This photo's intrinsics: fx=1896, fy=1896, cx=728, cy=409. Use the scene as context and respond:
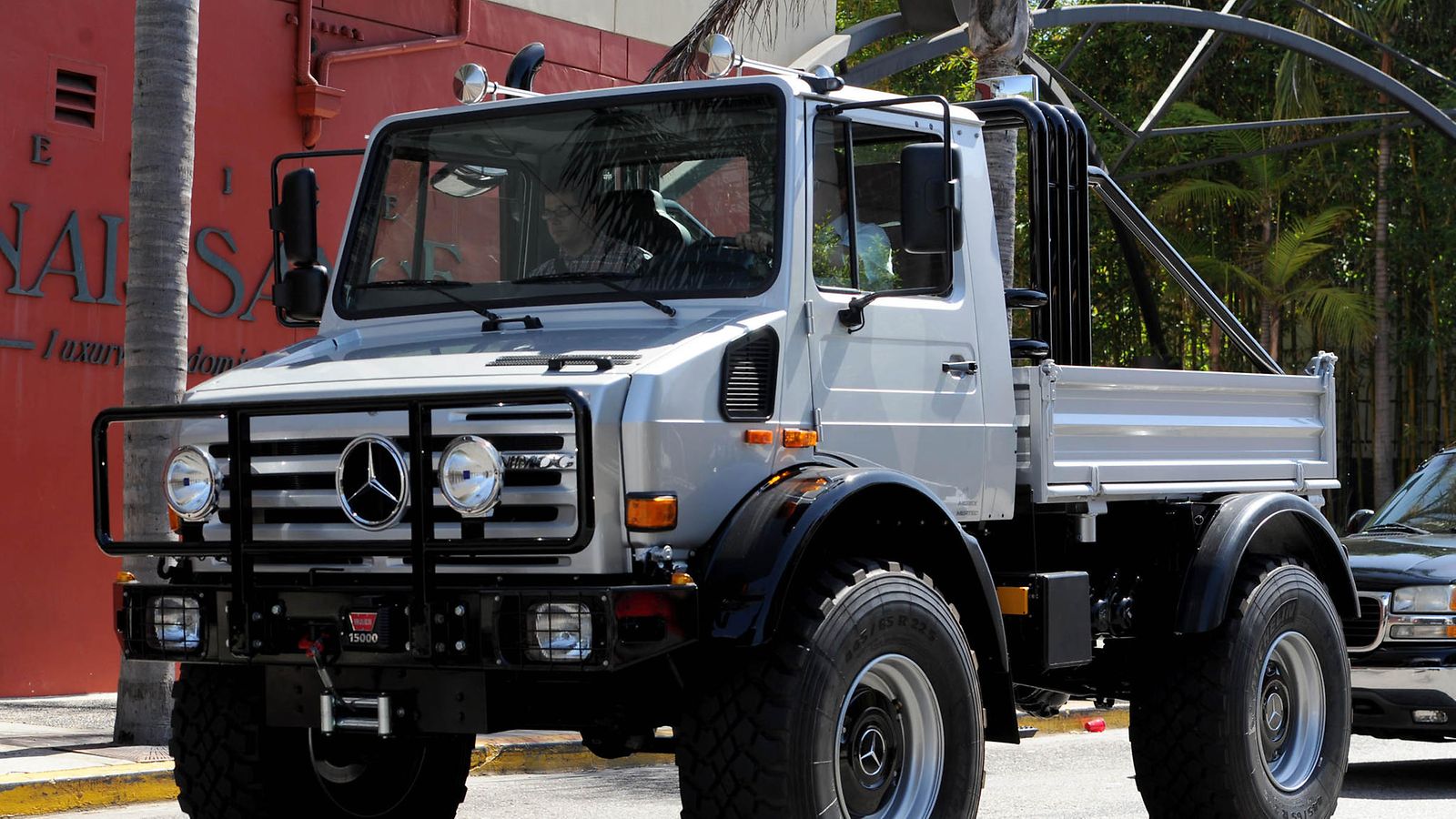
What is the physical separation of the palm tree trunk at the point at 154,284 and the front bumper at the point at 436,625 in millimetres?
4417

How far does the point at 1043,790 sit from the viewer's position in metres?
9.52

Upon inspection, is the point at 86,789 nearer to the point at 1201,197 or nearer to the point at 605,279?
the point at 605,279

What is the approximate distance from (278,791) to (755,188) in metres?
2.46

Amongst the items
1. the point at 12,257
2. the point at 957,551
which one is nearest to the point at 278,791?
the point at 957,551

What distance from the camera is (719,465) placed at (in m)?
5.60

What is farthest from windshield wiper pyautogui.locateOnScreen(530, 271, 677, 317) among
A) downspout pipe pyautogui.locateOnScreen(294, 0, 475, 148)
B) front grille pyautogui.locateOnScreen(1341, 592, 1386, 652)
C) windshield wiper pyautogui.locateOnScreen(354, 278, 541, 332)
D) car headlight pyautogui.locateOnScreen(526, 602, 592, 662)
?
downspout pipe pyautogui.locateOnScreen(294, 0, 475, 148)

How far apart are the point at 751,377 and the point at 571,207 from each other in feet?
3.34

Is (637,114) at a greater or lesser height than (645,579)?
greater

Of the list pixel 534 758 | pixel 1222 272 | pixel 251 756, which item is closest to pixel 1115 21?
pixel 1222 272

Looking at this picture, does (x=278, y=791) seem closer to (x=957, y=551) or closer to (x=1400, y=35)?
(x=957, y=551)

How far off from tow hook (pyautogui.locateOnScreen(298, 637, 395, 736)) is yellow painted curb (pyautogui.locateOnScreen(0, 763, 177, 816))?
12.1 ft

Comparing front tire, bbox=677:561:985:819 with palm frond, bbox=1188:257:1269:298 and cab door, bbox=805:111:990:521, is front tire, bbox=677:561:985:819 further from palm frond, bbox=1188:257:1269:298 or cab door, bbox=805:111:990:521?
palm frond, bbox=1188:257:1269:298

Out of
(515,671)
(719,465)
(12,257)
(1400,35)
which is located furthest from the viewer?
(1400,35)

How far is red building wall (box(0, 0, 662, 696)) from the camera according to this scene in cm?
1197
